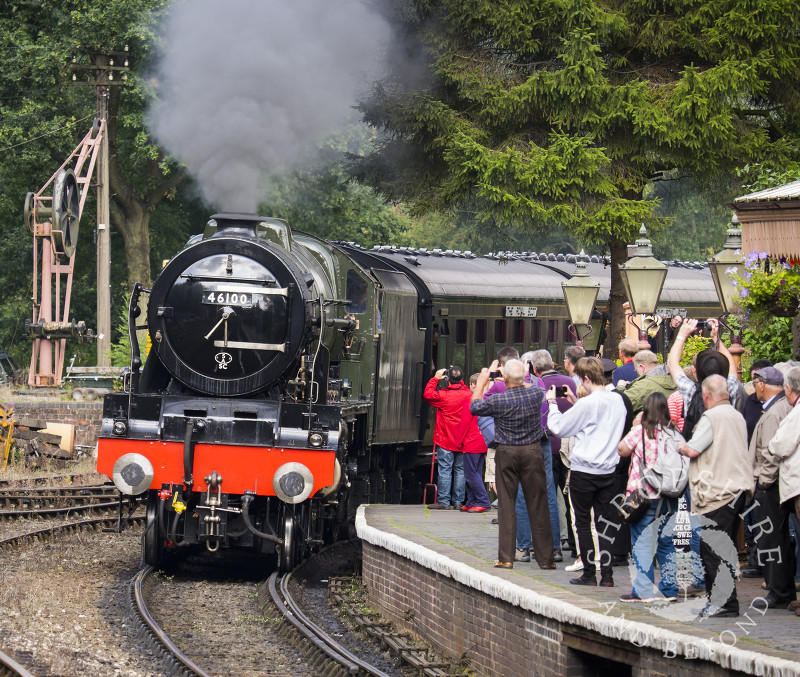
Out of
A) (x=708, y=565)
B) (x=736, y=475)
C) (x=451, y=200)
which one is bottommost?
(x=708, y=565)

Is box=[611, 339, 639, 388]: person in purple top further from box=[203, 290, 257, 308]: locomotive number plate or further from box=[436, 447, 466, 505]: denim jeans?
box=[436, 447, 466, 505]: denim jeans

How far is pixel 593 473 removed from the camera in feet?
28.1

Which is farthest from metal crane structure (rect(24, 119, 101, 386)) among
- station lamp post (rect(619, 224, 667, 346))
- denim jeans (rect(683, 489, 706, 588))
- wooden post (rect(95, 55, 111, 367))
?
denim jeans (rect(683, 489, 706, 588))

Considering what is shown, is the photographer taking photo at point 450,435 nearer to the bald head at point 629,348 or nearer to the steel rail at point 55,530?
the bald head at point 629,348

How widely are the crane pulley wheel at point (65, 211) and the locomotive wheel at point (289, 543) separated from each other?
16948mm

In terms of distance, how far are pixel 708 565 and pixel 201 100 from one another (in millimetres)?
9400

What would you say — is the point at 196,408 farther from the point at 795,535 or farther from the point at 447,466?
the point at 795,535

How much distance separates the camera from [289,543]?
11891 millimetres

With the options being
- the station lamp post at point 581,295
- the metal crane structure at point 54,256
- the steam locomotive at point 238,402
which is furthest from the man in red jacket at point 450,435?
the metal crane structure at point 54,256

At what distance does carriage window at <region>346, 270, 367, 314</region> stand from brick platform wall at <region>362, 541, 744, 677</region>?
3.55 m

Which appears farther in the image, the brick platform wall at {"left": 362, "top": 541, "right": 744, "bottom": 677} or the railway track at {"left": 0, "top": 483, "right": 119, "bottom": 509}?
the railway track at {"left": 0, "top": 483, "right": 119, "bottom": 509}

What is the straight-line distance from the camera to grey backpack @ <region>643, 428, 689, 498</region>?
7879 millimetres

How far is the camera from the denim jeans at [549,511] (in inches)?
394

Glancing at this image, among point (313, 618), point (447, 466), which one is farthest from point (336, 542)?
point (313, 618)
